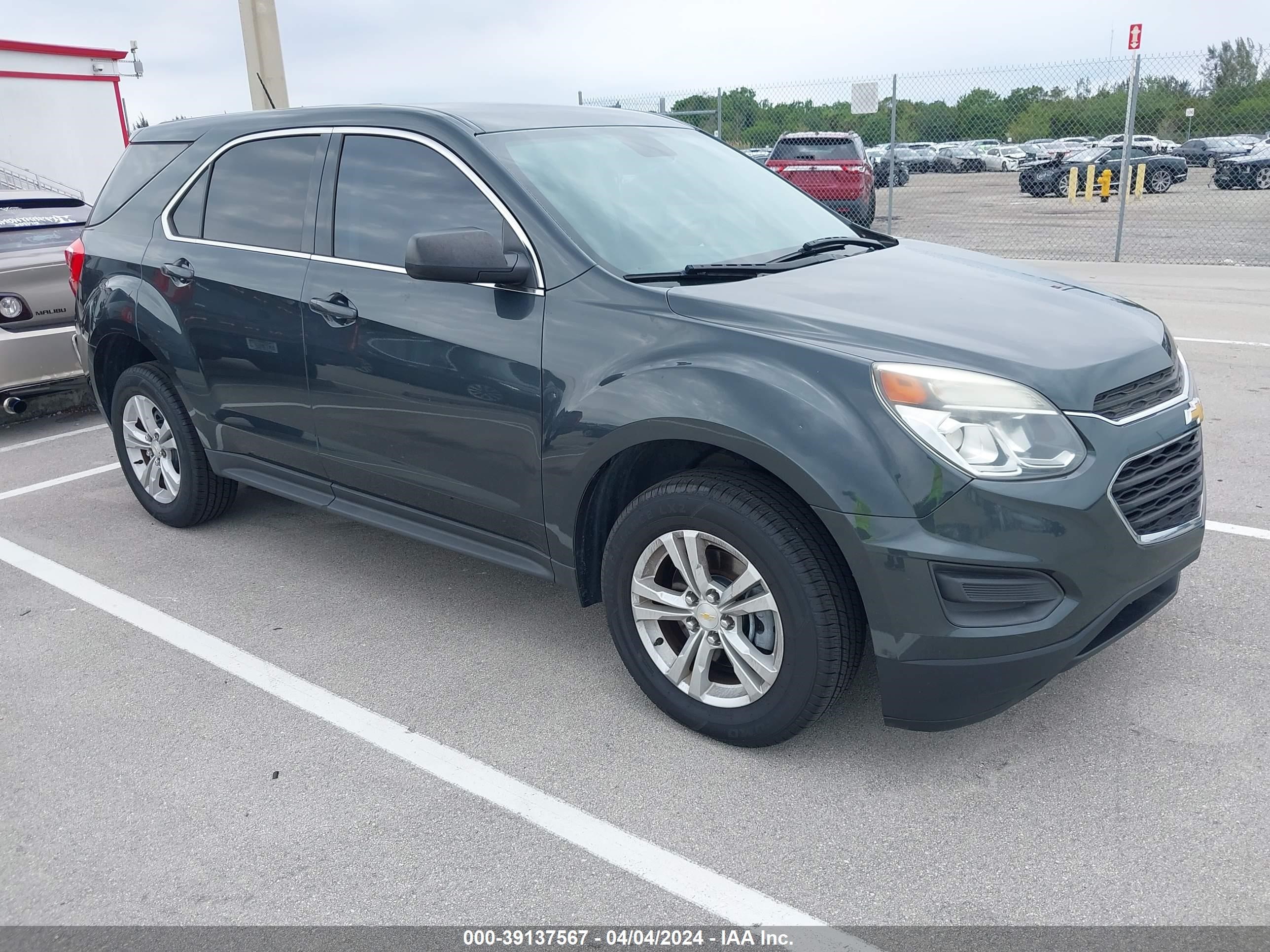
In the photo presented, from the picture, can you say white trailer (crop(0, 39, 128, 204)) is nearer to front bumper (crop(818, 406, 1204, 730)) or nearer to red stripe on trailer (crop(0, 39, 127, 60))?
red stripe on trailer (crop(0, 39, 127, 60))

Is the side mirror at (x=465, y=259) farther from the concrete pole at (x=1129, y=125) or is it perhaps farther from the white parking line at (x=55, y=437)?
the concrete pole at (x=1129, y=125)

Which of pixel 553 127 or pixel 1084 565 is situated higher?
pixel 553 127

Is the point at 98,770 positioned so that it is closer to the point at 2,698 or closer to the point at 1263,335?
the point at 2,698

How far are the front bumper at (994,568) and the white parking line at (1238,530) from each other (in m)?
2.02

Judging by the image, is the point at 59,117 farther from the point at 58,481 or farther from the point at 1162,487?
the point at 1162,487

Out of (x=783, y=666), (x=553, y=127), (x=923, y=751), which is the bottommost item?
(x=923, y=751)

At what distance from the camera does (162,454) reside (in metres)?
5.12

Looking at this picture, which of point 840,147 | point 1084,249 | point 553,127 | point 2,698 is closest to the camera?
point 2,698

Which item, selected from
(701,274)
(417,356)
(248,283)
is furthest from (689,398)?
(248,283)

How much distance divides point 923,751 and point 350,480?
7.37 feet

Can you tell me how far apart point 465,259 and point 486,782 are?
1529mm

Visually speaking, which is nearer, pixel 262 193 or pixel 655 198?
pixel 655 198

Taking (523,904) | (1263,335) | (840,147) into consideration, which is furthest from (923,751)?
(840,147)

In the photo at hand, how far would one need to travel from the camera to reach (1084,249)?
16.0m
